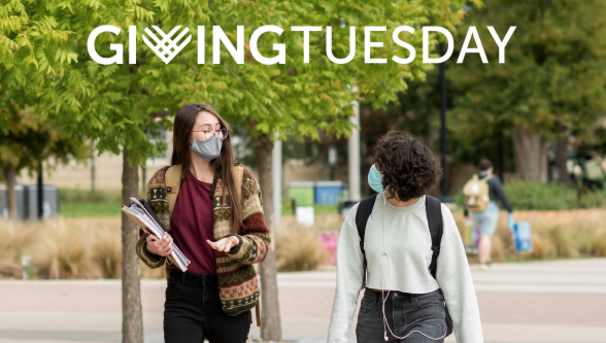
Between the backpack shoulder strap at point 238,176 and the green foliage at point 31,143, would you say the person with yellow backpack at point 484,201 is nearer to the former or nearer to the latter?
the green foliage at point 31,143

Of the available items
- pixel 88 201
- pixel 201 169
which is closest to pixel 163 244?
pixel 201 169

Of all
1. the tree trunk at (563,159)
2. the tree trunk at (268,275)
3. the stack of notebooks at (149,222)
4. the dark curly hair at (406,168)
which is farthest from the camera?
the tree trunk at (563,159)

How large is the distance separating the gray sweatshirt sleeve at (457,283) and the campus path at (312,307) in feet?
13.4

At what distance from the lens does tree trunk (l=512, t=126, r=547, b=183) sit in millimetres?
26016

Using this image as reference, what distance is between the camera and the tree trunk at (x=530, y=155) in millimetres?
26016

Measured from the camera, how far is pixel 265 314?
762 cm

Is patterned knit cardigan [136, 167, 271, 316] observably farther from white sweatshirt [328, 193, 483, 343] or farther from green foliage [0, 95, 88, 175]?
green foliage [0, 95, 88, 175]

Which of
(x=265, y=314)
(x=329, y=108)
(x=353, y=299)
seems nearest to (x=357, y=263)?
(x=353, y=299)

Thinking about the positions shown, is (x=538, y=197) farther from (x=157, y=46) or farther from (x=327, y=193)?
(x=157, y=46)

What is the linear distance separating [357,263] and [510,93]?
2141 centimetres

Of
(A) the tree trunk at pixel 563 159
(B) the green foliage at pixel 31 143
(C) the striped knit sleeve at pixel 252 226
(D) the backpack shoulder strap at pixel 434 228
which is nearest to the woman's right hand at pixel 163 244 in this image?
(C) the striped knit sleeve at pixel 252 226

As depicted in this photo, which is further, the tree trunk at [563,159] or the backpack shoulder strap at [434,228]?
the tree trunk at [563,159]

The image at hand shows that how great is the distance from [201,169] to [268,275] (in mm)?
3996

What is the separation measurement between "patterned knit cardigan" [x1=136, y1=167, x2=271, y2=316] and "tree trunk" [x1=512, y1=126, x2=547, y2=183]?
2324 centimetres
